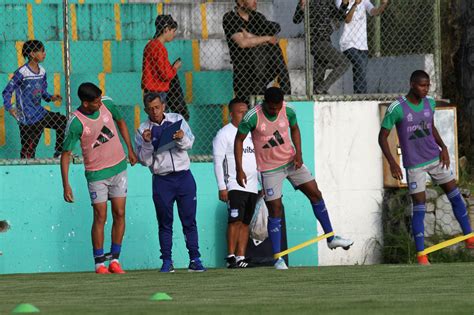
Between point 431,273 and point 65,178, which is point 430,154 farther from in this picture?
point 65,178

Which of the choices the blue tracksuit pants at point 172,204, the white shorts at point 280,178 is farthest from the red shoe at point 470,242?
the blue tracksuit pants at point 172,204

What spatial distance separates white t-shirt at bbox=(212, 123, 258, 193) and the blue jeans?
1986mm

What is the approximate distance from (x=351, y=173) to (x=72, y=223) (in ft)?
12.1

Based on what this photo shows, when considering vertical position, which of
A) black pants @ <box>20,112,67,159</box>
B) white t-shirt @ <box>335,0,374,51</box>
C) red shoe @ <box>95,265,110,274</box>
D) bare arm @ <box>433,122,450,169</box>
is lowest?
red shoe @ <box>95,265,110,274</box>

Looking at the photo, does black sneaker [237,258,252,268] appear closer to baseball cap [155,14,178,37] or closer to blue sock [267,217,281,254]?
blue sock [267,217,281,254]

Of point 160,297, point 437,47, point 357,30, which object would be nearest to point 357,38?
point 357,30

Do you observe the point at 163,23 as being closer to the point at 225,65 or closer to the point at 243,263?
the point at 225,65

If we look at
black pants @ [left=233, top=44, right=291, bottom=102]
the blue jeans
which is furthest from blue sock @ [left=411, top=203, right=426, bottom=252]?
black pants @ [left=233, top=44, right=291, bottom=102]

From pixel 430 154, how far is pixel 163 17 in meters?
4.18

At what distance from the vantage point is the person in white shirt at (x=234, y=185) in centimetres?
1645

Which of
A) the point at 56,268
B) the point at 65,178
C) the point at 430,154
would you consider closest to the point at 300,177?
the point at 430,154

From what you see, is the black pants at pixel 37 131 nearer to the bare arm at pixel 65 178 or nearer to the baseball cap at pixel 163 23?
the baseball cap at pixel 163 23

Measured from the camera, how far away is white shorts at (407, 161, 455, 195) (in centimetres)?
1536

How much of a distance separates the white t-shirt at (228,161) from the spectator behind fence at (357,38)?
2040 millimetres
